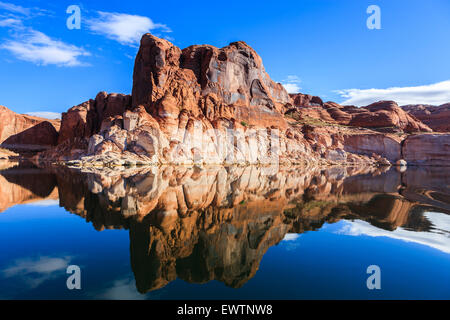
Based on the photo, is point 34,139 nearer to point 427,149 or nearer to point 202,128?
point 202,128

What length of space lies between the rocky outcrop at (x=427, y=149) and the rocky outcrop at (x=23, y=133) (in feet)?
373

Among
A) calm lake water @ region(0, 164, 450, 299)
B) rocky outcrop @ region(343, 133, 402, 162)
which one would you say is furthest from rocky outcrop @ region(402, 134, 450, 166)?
calm lake water @ region(0, 164, 450, 299)

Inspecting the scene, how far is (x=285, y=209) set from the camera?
11938 mm

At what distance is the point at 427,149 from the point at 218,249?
309 ft

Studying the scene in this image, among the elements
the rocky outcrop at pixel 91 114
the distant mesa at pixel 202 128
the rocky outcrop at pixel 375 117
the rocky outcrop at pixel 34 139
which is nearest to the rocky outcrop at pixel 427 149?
the distant mesa at pixel 202 128

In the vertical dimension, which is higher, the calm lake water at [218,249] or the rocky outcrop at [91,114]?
the rocky outcrop at [91,114]

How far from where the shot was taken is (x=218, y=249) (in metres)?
6.81

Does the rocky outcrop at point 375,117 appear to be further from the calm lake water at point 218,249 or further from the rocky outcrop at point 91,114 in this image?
the calm lake water at point 218,249

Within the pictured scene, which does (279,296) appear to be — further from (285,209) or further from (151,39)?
(151,39)

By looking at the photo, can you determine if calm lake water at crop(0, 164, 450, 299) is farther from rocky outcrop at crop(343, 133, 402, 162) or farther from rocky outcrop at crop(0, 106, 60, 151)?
rocky outcrop at crop(0, 106, 60, 151)

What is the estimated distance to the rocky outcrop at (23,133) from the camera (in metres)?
87.4

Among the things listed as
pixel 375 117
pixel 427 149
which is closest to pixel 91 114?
pixel 375 117
